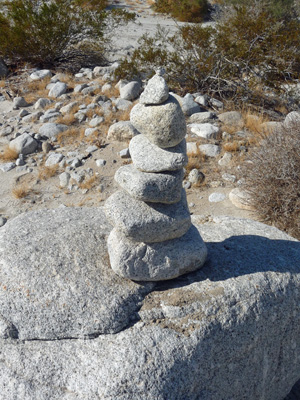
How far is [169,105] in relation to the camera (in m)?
2.46

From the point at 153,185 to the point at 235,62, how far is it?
22.1 ft

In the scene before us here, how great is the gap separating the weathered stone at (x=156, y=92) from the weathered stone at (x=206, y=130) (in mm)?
4396

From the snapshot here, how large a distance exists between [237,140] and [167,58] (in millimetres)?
3365

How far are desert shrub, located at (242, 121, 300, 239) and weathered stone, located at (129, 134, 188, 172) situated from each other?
2.33 meters

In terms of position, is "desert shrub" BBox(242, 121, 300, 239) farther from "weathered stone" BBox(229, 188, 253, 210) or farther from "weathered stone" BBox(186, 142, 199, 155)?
"weathered stone" BBox(186, 142, 199, 155)

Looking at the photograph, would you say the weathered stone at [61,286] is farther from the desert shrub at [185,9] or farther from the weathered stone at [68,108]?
the desert shrub at [185,9]

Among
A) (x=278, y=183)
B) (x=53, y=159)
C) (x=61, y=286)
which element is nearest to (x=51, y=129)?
(x=53, y=159)

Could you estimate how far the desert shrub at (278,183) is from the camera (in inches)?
182

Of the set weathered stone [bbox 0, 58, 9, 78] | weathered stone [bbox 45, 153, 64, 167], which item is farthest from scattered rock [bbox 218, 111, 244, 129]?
weathered stone [bbox 0, 58, 9, 78]

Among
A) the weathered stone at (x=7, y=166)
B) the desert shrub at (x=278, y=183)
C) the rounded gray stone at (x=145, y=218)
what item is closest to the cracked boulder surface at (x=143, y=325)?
the rounded gray stone at (x=145, y=218)

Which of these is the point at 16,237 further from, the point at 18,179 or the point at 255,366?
the point at 18,179

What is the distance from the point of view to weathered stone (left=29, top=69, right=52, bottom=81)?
31.5ft

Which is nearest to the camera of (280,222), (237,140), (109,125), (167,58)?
(280,222)

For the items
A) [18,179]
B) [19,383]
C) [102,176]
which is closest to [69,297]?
[19,383]
